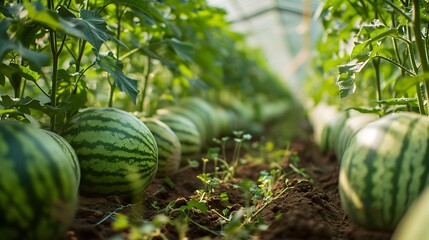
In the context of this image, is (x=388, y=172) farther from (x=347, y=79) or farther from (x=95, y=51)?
(x=95, y=51)

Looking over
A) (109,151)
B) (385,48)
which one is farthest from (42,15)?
(385,48)

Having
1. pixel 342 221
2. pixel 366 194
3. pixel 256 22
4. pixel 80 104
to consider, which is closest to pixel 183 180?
pixel 80 104

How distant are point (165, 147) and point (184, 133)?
0.63 metres

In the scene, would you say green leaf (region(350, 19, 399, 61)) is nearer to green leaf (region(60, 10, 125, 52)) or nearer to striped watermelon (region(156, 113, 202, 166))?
green leaf (region(60, 10, 125, 52))

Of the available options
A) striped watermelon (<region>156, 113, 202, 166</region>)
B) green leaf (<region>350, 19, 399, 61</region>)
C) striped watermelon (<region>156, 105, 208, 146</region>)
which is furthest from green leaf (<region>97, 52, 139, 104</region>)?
striped watermelon (<region>156, 105, 208, 146</region>)

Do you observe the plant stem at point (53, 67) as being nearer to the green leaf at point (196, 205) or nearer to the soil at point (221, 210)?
the soil at point (221, 210)

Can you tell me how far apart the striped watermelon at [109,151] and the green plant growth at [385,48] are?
3.48 feet

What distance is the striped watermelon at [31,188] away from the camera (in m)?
1.58

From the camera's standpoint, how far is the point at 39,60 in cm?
172

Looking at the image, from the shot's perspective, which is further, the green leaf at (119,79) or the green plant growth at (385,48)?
the green leaf at (119,79)

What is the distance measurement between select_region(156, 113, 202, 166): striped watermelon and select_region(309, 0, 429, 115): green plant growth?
1.10m

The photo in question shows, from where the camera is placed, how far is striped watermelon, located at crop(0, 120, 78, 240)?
1580 millimetres

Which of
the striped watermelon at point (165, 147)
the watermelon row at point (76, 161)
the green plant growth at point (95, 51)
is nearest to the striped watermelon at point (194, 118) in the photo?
the watermelon row at point (76, 161)

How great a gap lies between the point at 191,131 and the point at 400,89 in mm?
2227
